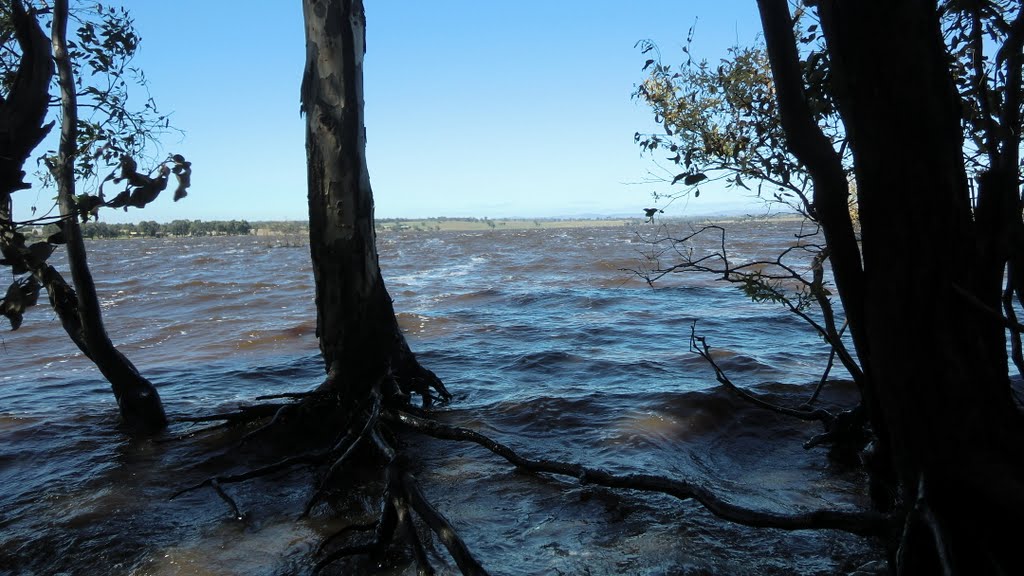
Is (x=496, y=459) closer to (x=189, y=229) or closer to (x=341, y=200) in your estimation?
(x=341, y=200)

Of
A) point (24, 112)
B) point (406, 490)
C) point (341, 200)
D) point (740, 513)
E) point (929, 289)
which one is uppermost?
point (24, 112)

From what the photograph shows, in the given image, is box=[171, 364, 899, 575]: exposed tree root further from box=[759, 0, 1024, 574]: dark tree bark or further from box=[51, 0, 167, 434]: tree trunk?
box=[51, 0, 167, 434]: tree trunk

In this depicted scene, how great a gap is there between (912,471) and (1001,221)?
3.40ft

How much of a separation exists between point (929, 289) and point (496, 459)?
3.67 m

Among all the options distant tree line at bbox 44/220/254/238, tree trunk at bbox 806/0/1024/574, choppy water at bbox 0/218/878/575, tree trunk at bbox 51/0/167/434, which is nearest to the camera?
tree trunk at bbox 806/0/1024/574

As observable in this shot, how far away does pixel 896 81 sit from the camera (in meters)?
2.48

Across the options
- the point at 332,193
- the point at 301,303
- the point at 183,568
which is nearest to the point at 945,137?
the point at 183,568

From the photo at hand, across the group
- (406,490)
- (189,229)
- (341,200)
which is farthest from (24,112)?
(189,229)

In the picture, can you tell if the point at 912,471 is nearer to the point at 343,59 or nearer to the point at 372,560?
the point at 372,560

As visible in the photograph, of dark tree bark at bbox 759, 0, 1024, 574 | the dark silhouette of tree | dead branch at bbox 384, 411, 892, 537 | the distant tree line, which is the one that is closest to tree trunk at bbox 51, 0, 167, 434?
the dark silhouette of tree

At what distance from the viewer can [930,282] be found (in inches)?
101

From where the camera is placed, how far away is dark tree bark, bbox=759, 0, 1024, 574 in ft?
8.16

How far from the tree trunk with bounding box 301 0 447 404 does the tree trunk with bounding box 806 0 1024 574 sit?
4.11 metres

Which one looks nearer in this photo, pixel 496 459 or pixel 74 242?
pixel 496 459
